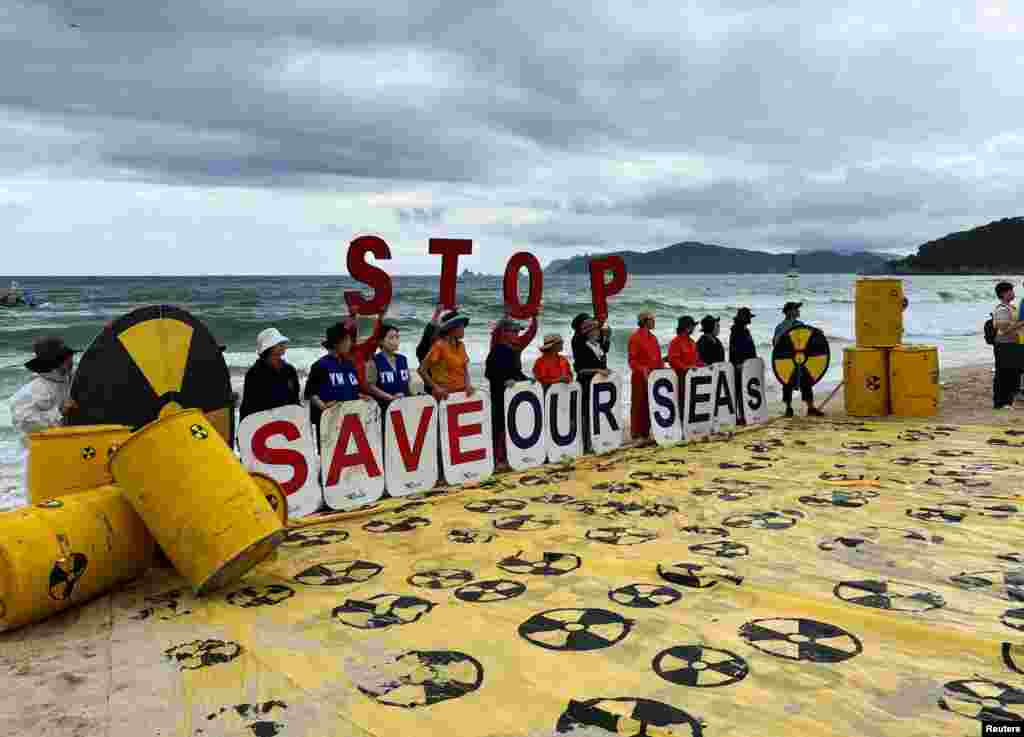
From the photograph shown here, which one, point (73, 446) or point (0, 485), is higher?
point (73, 446)

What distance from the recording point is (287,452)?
5.54 m

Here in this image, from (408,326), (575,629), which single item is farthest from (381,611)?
(408,326)

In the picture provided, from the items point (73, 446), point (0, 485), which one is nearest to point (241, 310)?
point (0, 485)

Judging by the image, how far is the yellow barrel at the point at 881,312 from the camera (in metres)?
9.77

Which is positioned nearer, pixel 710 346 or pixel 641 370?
pixel 641 370

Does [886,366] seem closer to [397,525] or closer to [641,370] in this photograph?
[641,370]

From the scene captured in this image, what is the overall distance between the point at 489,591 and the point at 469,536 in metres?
1.05

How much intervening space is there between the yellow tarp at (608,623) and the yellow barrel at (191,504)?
216 millimetres

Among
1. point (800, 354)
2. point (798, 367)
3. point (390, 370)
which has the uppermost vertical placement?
point (390, 370)

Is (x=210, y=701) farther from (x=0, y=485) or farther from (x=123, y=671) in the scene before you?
(x=0, y=485)

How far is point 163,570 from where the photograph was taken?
4148mm

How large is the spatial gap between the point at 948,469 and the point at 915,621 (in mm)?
3768

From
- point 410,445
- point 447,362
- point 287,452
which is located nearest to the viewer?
point 287,452

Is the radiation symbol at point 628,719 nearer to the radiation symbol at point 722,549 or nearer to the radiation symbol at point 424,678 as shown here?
the radiation symbol at point 424,678
